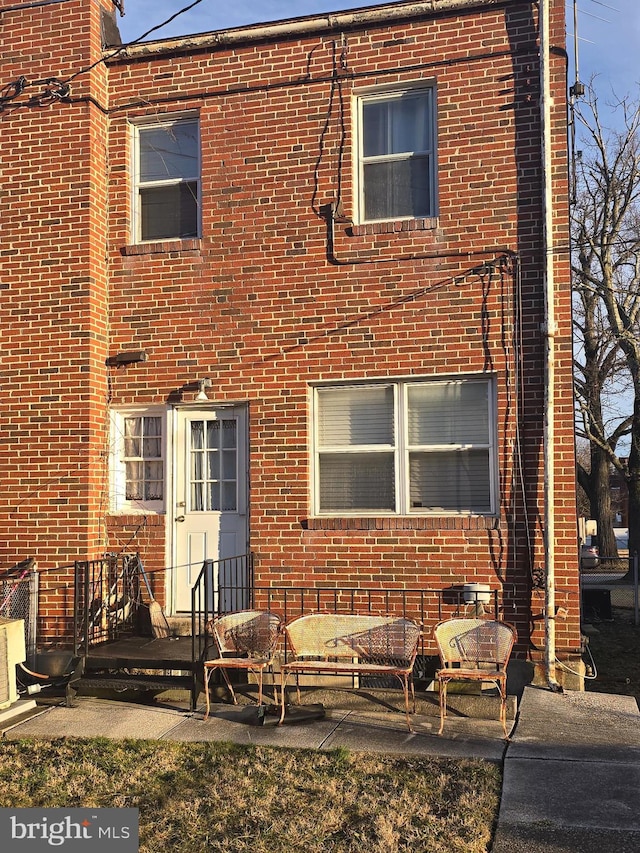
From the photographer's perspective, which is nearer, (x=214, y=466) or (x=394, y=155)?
(x=394, y=155)

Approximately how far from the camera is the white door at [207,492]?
29.4 ft

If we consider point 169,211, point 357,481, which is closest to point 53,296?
point 169,211

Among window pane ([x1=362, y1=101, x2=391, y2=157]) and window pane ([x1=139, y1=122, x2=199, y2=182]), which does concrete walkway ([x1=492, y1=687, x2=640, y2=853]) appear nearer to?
window pane ([x1=362, y1=101, x2=391, y2=157])

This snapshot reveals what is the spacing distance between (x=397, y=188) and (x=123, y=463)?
4.22m

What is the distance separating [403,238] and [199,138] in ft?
8.69

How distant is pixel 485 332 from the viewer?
8.30 metres

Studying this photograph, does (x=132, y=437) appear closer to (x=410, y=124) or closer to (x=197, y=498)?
(x=197, y=498)

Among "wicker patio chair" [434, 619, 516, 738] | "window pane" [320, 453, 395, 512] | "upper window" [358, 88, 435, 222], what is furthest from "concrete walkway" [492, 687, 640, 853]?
"upper window" [358, 88, 435, 222]

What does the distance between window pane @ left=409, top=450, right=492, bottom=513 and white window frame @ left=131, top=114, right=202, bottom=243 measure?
141 inches

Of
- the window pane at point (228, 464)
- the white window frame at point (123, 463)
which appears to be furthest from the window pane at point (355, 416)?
the white window frame at point (123, 463)

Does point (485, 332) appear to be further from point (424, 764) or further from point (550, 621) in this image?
point (424, 764)

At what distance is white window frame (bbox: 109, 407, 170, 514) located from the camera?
9.16 meters

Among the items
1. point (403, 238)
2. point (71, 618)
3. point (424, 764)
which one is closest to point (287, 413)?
point (403, 238)

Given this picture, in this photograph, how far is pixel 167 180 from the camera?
9484mm
